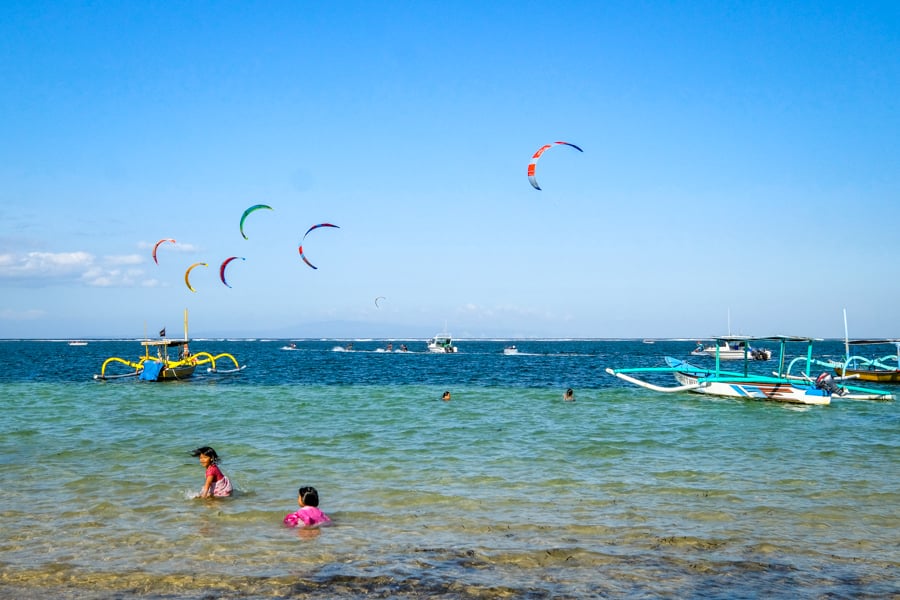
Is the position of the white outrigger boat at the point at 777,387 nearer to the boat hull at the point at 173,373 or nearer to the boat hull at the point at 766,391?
the boat hull at the point at 766,391

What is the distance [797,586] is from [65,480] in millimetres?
12491

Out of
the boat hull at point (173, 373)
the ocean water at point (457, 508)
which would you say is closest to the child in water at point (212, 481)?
the ocean water at point (457, 508)

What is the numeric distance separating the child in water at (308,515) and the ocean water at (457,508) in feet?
0.65

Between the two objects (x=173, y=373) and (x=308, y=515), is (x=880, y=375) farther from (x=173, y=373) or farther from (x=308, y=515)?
(x=308, y=515)

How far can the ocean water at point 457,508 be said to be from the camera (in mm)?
8102

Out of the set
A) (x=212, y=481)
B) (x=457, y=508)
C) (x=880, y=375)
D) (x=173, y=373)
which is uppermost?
(x=880, y=375)

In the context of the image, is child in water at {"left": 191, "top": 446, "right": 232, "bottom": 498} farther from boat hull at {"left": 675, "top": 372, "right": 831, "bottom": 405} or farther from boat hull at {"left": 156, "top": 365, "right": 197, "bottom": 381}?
boat hull at {"left": 156, "top": 365, "right": 197, "bottom": 381}

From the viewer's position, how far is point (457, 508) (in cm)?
1166

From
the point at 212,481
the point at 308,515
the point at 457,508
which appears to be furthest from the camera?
the point at 212,481

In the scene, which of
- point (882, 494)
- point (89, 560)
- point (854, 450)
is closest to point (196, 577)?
point (89, 560)

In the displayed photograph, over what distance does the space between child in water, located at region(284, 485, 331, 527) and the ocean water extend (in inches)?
7.9

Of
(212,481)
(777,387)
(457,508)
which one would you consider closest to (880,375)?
(777,387)

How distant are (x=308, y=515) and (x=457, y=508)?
8.23 ft

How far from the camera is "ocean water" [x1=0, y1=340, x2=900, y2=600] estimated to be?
810 cm
